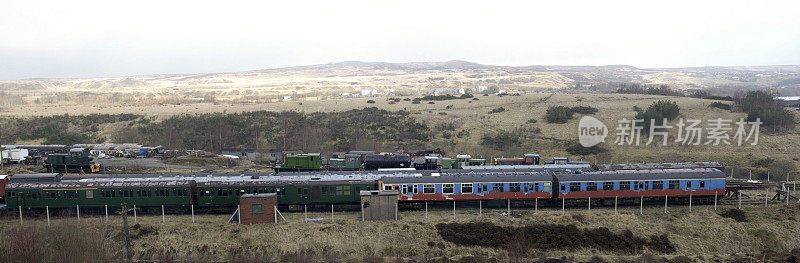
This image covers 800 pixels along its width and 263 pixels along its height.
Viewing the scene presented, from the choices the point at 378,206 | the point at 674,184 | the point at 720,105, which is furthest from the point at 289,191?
the point at 720,105

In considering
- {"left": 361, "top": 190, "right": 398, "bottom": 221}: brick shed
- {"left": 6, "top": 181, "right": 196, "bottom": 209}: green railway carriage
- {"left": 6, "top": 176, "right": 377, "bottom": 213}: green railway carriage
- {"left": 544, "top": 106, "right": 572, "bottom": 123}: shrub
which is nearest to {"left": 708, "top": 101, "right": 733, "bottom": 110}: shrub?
{"left": 544, "top": 106, "right": 572, "bottom": 123}: shrub

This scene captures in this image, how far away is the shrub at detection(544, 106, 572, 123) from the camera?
67.1 metres

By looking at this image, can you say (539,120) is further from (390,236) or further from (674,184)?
(390,236)

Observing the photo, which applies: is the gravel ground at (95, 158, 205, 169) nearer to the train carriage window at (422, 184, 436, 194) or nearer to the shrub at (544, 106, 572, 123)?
the train carriage window at (422, 184, 436, 194)

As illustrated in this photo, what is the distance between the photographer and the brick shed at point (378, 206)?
29375 millimetres

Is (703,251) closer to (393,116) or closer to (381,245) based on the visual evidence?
(381,245)

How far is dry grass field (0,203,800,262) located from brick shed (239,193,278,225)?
0.65 metres

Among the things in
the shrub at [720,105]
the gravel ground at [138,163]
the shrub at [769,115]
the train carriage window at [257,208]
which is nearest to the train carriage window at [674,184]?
the train carriage window at [257,208]

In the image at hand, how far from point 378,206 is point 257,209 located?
6.79 meters

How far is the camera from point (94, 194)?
31.5m

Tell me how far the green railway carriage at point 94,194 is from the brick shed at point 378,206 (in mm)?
11123

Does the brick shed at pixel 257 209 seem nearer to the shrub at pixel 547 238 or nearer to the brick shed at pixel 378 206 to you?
the brick shed at pixel 378 206

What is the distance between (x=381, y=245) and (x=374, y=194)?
376 centimetres

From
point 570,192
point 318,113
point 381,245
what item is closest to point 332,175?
point 381,245
